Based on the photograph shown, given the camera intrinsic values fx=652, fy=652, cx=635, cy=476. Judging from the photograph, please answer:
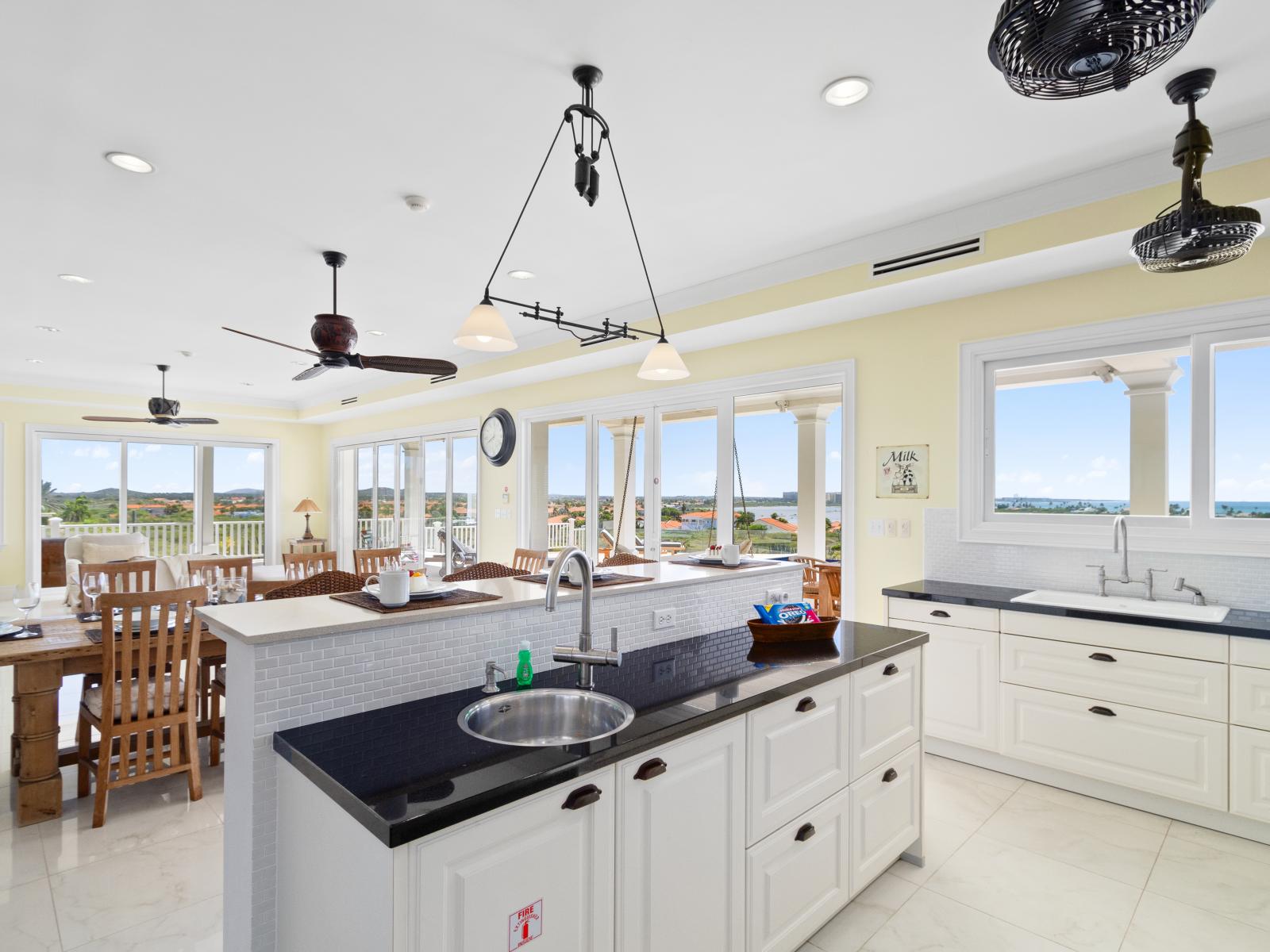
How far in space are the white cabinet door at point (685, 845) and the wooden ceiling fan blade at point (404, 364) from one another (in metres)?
2.99

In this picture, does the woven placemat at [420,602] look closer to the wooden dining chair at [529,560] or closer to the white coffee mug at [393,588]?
the white coffee mug at [393,588]

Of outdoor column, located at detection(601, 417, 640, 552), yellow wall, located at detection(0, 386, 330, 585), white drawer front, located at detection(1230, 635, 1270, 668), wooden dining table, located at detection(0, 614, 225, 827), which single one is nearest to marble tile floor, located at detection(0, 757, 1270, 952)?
wooden dining table, located at detection(0, 614, 225, 827)

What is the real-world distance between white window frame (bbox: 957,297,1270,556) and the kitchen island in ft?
8.54

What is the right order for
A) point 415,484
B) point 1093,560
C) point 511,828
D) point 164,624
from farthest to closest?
1. point 415,484
2. point 1093,560
3. point 164,624
4. point 511,828

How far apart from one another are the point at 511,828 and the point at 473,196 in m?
2.72

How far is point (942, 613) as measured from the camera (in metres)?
3.35

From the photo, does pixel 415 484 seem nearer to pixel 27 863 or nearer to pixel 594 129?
pixel 27 863

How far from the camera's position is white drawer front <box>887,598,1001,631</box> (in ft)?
10.5

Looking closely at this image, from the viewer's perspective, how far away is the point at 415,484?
26.9ft

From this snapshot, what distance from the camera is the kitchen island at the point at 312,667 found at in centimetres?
150

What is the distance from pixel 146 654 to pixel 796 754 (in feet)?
9.06

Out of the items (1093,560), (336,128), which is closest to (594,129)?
(336,128)

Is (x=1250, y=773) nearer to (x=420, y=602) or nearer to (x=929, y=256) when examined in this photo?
(x=929, y=256)

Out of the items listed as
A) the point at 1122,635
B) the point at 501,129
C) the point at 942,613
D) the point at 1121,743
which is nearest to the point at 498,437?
the point at 501,129
